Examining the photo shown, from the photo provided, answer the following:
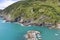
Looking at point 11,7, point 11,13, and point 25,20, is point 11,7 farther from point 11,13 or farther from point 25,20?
point 25,20

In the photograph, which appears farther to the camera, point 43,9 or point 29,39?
point 43,9

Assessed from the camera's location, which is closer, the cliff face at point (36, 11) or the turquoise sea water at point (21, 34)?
the turquoise sea water at point (21, 34)

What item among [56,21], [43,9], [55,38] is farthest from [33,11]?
[55,38]

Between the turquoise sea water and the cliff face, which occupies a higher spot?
the cliff face

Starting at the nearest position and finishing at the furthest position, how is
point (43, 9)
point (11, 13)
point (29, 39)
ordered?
point (29, 39), point (43, 9), point (11, 13)

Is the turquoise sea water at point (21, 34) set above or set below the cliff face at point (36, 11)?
below

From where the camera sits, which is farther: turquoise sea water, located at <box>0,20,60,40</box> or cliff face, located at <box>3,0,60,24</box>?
cliff face, located at <box>3,0,60,24</box>

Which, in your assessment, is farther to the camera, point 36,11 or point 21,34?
point 36,11

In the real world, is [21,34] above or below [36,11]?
below
